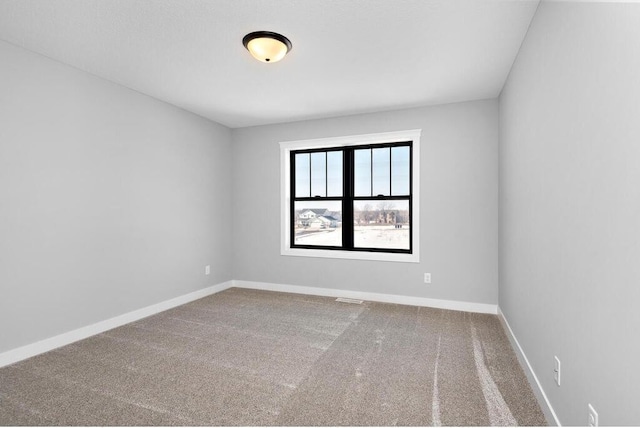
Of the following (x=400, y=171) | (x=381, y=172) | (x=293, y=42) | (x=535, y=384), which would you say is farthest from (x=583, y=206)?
(x=381, y=172)

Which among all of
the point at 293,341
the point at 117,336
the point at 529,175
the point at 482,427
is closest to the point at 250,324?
the point at 293,341

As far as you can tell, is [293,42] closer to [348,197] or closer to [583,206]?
[583,206]

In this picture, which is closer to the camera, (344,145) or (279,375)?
(279,375)

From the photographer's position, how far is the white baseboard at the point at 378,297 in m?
3.90

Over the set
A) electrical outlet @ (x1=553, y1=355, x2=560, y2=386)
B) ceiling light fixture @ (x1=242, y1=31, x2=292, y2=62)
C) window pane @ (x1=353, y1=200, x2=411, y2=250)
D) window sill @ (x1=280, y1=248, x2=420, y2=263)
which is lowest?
electrical outlet @ (x1=553, y1=355, x2=560, y2=386)

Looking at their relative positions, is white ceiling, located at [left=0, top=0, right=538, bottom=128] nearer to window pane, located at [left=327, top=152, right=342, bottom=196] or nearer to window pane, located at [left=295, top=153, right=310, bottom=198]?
window pane, located at [left=327, top=152, right=342, bottom=196]

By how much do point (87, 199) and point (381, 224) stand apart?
3.53 m

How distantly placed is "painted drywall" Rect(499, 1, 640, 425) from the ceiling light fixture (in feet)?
5.91

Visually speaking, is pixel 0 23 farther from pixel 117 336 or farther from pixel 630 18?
pixel 630 18

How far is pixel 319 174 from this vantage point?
4863 mm

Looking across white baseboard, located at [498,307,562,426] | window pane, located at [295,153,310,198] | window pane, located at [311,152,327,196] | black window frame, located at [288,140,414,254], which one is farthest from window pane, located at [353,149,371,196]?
white baseboard, located at [498,307,562,426]

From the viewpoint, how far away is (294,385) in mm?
2242

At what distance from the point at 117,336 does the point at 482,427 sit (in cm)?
325

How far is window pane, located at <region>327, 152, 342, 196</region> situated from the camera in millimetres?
4734
